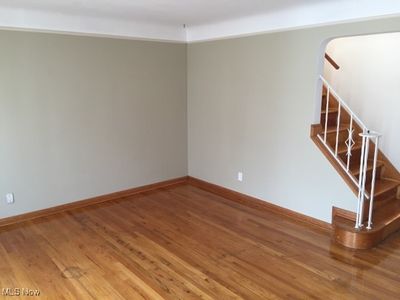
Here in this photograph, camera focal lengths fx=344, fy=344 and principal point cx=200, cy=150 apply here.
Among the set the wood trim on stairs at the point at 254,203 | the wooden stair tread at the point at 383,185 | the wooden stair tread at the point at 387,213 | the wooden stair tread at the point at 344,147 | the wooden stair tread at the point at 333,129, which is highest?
the wooden stair tread at the point at 333,129

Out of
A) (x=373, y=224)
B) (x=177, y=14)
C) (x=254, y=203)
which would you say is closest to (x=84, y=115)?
(x=177, y=14)

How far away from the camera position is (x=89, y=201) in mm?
4367

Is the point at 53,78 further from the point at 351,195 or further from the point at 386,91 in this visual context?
the point at 386,91

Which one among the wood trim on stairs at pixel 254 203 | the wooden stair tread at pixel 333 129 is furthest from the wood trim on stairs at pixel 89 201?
the wooden stair tread at pixel 333 129

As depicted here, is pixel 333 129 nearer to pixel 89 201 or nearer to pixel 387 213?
pixel 387 213

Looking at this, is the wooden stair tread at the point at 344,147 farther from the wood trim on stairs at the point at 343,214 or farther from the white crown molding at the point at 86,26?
the white crown molding at the point at 86,26

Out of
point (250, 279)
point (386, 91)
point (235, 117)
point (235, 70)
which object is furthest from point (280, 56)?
point (250, 279)

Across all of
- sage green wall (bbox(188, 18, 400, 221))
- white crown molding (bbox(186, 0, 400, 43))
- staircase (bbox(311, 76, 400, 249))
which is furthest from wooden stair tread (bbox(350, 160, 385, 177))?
white crown molding (bbox(186, 0, 400, 43))

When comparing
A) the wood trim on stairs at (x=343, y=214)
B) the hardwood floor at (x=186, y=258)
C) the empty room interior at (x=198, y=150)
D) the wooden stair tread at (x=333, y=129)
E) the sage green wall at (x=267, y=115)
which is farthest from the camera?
the wooden stair tread at (x=333, y=129)

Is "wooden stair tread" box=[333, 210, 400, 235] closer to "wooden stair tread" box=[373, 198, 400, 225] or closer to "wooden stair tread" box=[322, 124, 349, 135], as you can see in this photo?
"wooden stair tread" box=[373, 198, 400, 225]

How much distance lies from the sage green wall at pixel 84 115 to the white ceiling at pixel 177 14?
151 mm

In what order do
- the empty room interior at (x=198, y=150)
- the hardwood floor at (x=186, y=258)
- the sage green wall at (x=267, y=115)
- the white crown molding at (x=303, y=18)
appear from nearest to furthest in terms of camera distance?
the hardwood floor at (x=186, y=258), the empty room interior at (x=198, y=150), the white crown molding at (x=303, y=18), the sage green wall at (x=267, y=115)

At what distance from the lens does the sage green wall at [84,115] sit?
12.1ft

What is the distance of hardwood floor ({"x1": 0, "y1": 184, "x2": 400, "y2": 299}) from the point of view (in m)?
2.60
